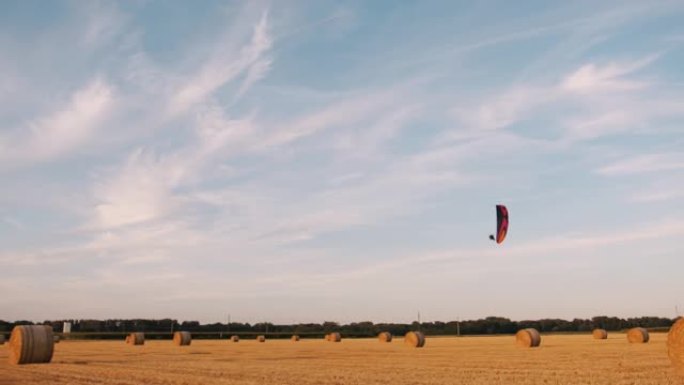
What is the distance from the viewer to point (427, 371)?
2084 centimetres

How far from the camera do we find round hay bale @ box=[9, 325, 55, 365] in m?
26.4

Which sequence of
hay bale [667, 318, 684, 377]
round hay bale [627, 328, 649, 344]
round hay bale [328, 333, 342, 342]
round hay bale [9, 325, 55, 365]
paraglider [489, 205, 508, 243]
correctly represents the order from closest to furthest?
1. hay bale [667, 318, 684, 377]
2. paraglider [489, 205, 508, 243]
3. round hay bale [9, 325, 55, 365]
4. round hay bale [627, 328, 649, 344]
5. round hay bale [328, 333, 342, 342]

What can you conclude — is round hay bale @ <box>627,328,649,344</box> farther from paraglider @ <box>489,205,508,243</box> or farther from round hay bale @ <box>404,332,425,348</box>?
paraglider @ <box>489,205,508,243</box>

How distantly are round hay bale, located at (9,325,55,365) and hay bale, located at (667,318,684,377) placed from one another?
72.2ft

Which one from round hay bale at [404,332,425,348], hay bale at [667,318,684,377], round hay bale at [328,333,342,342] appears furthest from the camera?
round hay bale at [328,333,342,342]

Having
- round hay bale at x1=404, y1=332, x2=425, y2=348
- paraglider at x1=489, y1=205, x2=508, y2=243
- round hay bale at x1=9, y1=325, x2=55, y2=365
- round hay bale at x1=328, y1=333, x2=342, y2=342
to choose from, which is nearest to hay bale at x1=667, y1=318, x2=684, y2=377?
paraglider at x1=489, y1=205, x2=508, y2=243

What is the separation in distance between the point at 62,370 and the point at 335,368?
8592 millimetres

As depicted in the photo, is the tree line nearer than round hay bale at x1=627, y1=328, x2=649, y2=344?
No

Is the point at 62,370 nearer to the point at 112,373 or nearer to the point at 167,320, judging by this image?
the point at 112,373

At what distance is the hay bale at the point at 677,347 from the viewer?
803 inches

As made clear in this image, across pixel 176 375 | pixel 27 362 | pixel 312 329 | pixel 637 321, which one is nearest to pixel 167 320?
pixel 312 329

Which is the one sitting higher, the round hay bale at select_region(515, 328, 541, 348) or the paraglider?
the paraglider

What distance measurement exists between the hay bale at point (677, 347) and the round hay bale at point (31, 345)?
2202cm

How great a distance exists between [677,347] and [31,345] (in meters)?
22.5
